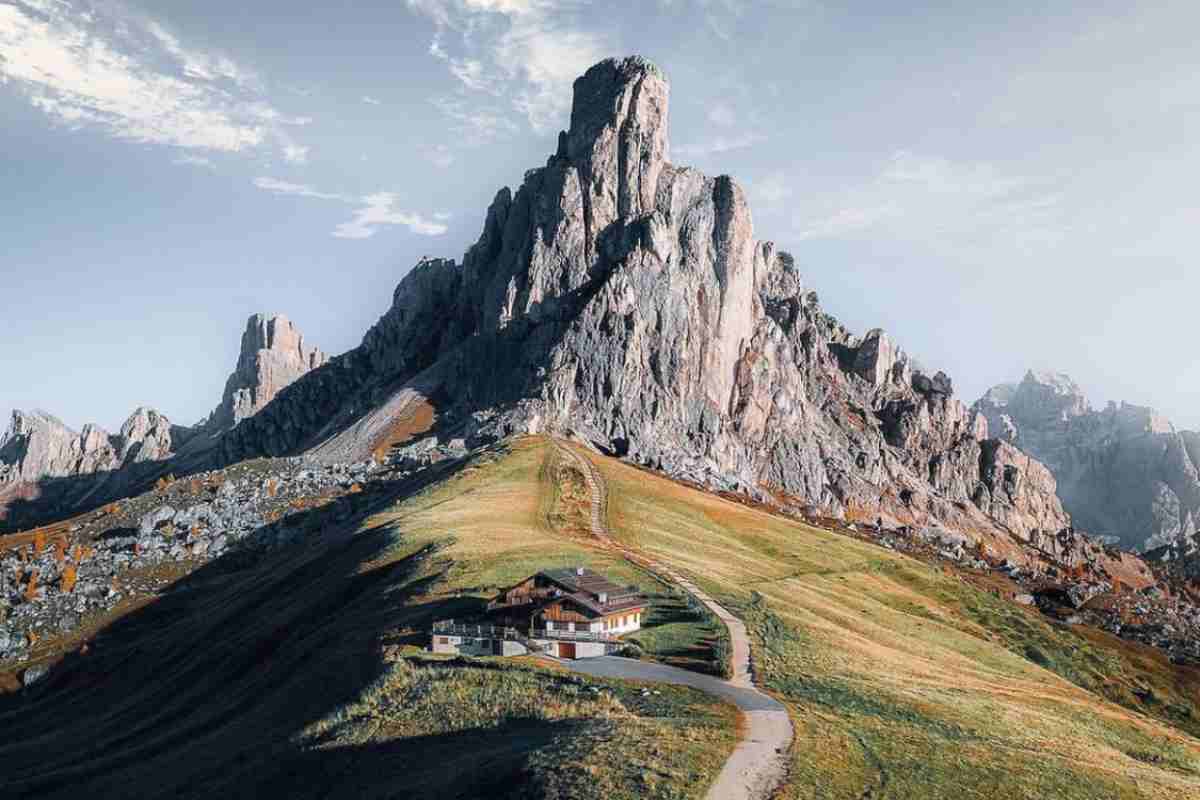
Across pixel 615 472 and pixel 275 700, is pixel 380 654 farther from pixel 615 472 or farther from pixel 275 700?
pixel 615 472

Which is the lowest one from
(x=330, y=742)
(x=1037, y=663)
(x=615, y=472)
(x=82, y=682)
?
(x=82, y=682)

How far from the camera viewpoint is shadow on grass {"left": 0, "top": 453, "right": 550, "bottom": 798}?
4647 centimetres

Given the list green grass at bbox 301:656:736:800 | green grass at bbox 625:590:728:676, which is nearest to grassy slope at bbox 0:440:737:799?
green grass at bbox 301:656:736:800

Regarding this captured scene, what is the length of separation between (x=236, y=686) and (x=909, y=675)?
4977cm

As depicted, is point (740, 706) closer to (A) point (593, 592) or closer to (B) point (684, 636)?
(B) point (684, 636)

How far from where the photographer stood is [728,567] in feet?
317

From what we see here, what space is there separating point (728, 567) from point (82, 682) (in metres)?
71.0

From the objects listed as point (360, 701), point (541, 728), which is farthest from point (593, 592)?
point (541, 728)

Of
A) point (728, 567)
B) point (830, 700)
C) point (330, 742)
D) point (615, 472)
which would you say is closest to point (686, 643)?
point (830, 700)

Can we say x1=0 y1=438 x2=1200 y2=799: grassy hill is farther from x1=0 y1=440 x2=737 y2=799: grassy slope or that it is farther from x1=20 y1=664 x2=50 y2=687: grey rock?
→ x1=20 y1=664 x2=50 y2=687: grey rock

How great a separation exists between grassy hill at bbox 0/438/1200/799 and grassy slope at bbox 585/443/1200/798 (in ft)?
0.83

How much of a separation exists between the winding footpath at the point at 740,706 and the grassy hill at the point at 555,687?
0.89 metres

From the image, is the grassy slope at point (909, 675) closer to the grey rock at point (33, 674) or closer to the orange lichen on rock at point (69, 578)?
the grey rock at point (33, 674)

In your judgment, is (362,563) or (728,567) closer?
(362,563)
